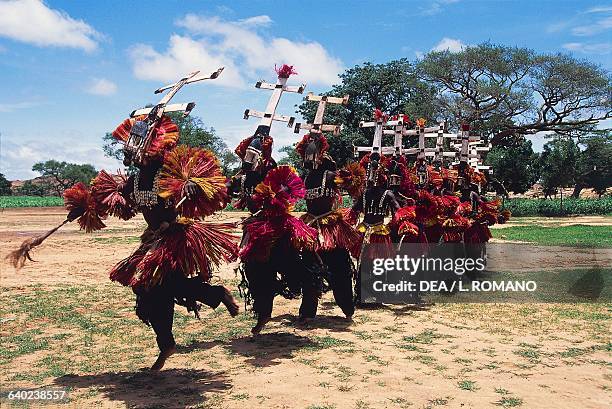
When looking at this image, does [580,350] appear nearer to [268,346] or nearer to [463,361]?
[463,361]

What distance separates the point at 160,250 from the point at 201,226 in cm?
47

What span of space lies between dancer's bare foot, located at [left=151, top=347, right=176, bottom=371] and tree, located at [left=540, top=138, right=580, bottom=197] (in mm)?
42716

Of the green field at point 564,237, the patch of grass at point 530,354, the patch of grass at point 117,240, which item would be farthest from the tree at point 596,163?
the patch of grass at point 530,354

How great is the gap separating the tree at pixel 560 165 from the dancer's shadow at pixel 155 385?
42530mm

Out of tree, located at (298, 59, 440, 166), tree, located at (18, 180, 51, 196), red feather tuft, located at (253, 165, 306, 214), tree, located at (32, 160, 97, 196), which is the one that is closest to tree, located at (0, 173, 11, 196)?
tree, located at (18, 180, 51, 196)

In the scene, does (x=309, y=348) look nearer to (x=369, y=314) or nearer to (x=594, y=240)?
(x=369, y=314)

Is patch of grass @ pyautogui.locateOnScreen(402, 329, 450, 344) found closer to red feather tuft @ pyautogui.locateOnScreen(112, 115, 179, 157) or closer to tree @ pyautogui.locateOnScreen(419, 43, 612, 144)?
red feather tuft @ pyautogui.locateOnScreen(112, 115, 179, 157)

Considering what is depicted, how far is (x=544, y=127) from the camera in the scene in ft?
135

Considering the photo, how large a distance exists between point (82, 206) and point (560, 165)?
141 feet

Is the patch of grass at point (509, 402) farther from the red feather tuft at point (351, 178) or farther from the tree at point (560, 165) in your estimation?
the tree at point (560, 165)

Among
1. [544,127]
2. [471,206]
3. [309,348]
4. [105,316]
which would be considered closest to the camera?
[309,348]

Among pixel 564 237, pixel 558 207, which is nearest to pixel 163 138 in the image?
pixel 564 237

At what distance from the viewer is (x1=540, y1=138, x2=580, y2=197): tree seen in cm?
4303

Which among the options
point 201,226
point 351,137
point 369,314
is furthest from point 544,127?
point 201,226
